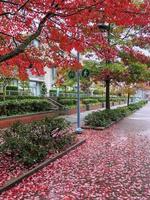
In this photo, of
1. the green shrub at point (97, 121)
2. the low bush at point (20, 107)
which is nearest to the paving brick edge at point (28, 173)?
the green shrub at point (97, 121)

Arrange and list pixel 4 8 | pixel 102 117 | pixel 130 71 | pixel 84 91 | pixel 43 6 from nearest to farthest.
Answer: pixel 43 6 < pixel 4 8 < pixel 102 117 < pixel 130 71 < pixel 84 91

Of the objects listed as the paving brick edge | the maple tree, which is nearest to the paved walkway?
the paving brick edge

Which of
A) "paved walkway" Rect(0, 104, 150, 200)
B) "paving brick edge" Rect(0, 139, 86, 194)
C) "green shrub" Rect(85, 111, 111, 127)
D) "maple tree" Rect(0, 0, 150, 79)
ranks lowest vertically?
"paved walkway" Rect(0, 104, 150, 200)

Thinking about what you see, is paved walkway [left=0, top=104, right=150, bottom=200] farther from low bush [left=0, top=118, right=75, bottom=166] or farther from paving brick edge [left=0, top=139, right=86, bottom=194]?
low bush [left=0, top=118, right=75, bottom=166]

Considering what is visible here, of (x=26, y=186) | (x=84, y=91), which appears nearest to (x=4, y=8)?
(x=26, y=186)

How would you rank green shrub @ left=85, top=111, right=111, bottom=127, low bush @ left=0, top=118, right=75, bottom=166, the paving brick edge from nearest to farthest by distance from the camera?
the paving brick edge
low bush @ left=0, top=118, right=75, bottom=166
green shrub @ left=85, top=111, right=111, bottom=127

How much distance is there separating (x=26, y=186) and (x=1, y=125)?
8942 millimetres

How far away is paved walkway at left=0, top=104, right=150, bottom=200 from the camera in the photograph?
604cm

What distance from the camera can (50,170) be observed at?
25.1 feet

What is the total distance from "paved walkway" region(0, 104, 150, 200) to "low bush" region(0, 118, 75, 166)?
1.42 feet

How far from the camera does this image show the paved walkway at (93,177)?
6039 millimetres

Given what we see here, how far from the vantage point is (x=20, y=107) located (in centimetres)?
1861

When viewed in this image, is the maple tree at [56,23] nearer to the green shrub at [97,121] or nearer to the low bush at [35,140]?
the low bush at [35,140]

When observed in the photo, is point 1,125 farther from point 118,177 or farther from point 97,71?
point 118,177
